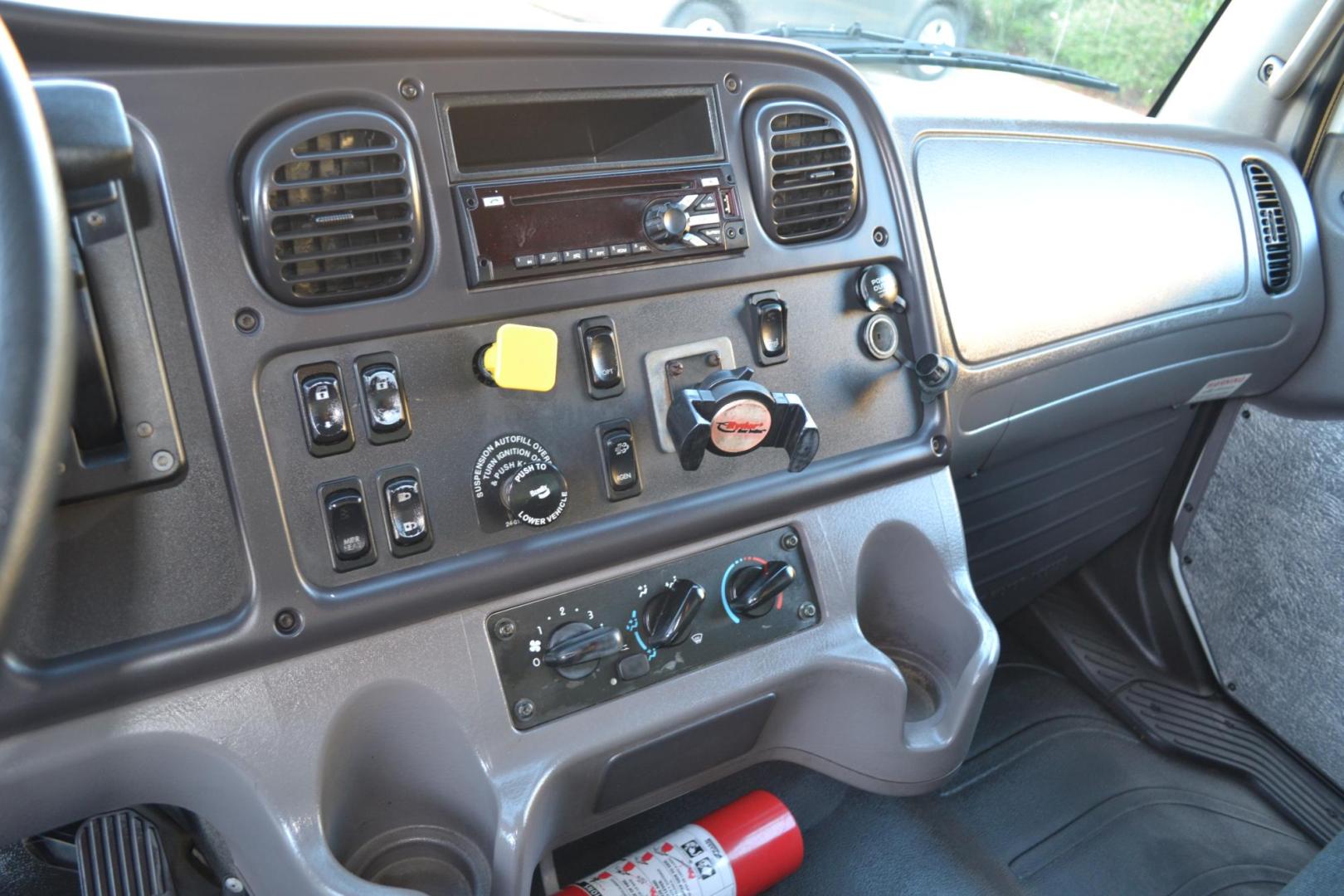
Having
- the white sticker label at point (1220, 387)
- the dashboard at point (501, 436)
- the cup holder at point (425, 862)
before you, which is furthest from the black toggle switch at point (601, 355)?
the white sticker label at point (1220, 387)

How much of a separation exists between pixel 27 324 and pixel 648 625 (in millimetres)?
733

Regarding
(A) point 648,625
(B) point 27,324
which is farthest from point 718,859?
(B) point 27,324

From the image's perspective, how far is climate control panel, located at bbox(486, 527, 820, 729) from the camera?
41.4 inches

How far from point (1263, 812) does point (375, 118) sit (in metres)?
1.92

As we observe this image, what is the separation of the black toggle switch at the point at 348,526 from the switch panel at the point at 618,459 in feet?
0.87

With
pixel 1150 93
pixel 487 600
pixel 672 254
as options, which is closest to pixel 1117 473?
pixel 1150 93

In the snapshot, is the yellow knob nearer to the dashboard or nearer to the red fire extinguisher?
the dashboard

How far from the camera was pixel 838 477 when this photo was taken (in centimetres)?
128

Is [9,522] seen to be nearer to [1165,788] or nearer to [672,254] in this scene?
[672,254]

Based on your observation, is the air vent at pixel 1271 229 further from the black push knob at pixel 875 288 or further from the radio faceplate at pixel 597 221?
the radio faceplate at pixel 597 221

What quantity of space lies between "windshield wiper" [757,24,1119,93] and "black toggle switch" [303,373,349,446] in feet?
2.93

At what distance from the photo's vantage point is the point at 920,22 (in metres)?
1.74

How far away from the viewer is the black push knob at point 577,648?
3.44ft

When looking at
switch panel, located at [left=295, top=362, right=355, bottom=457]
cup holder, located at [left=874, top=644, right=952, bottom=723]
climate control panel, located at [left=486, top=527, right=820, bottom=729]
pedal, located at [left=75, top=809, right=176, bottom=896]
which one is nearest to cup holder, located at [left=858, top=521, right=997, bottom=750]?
cup holder, located at [left=874, top=644, right=952, bottom=723]
